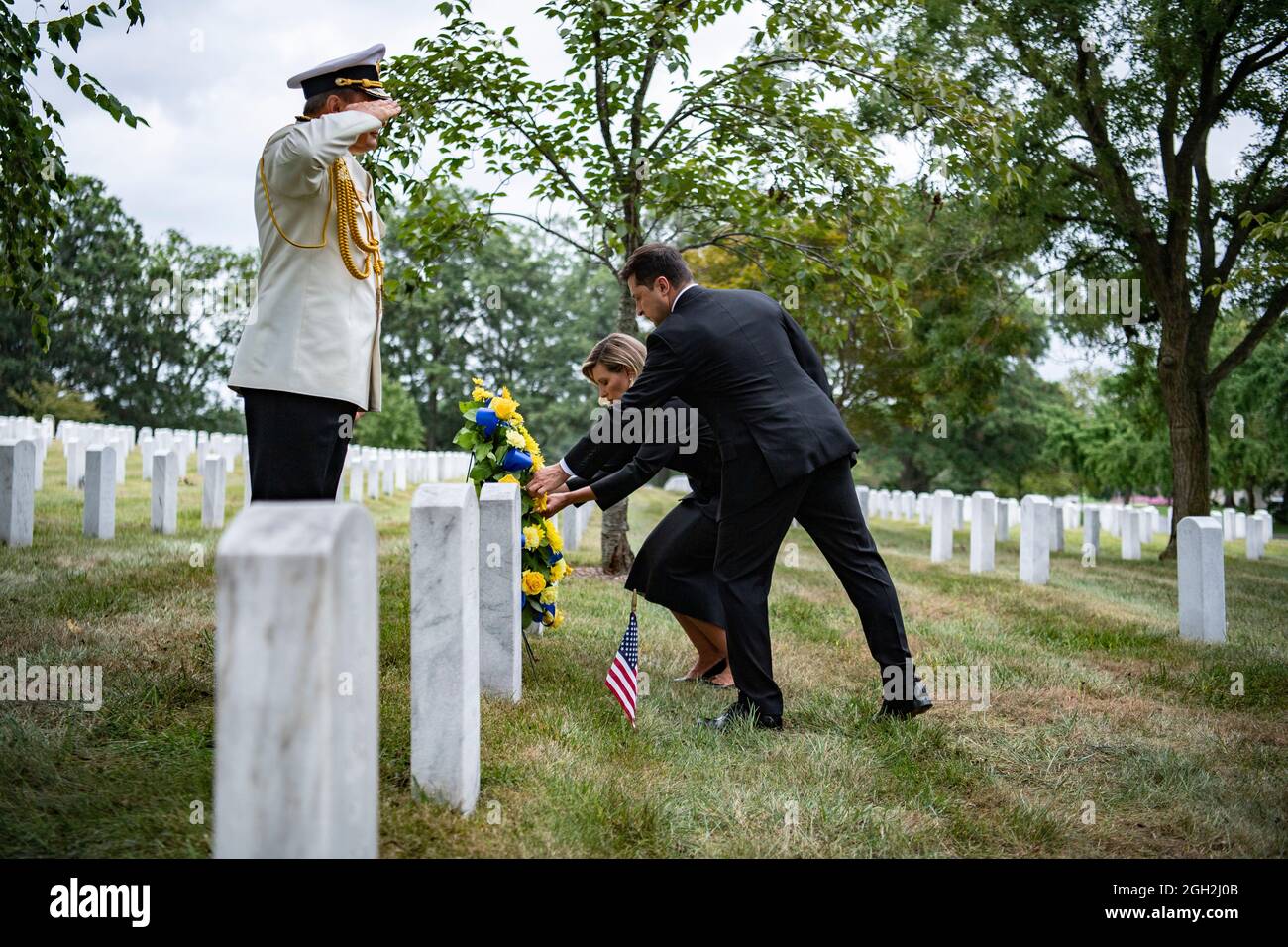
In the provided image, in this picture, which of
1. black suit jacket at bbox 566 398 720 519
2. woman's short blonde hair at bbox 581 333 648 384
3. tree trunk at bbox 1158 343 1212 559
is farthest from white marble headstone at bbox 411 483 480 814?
tree trunk at bbox 1158 343 1212 559

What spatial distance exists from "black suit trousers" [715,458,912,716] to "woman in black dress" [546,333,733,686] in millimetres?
609

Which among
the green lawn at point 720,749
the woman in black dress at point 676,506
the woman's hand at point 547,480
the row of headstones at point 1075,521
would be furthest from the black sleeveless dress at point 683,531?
the row of headstones at point 1075,521

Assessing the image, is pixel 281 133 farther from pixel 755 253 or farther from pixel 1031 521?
pixel 1031 521

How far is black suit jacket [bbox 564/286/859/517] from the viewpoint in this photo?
4.36 m

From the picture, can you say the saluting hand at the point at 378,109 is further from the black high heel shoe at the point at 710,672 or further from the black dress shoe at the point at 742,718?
the black high heel shoe at the point at 710,672

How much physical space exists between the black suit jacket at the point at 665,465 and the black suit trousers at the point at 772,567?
60cm

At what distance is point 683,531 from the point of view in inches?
205

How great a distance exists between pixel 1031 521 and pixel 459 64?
7.68 metres

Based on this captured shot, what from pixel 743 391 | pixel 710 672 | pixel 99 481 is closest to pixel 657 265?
pixel 743 391

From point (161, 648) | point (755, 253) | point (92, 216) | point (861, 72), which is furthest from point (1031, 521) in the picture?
point (92, 216)

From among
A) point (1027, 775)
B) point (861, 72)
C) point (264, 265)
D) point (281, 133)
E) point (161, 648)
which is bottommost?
point (1027, 775)

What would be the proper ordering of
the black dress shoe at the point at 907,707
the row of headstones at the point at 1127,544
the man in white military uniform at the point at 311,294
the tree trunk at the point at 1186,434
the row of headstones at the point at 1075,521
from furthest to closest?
the tree trunk at the point at 1186,434 → the row of headstones at the point at 1075,521 → the row of headstones at the point at 1127,544 → the black dress shoe at the point at 907,707 → the man in white military uniform at the point at 311,294

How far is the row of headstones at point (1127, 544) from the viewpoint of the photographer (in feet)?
23.1

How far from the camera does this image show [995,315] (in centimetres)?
1619
